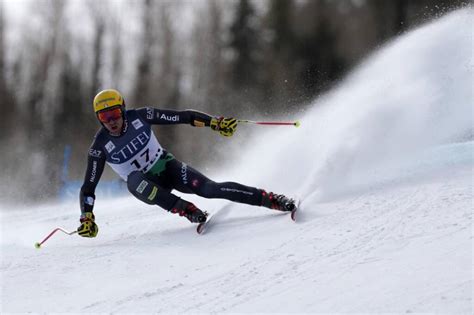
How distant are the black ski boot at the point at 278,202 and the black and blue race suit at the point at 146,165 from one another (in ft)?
0.59

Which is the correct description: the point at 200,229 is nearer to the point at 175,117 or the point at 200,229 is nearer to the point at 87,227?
the point at 87,227

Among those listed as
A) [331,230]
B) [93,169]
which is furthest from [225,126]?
[331,230]

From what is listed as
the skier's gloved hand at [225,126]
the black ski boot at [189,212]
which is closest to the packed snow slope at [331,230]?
the black ski boot at [189,212]

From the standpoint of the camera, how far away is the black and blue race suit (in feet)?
14.6

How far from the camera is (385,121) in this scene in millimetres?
5141

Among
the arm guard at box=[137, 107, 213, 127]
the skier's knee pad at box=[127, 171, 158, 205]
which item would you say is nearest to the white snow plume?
the arm guard at box=[137, 107, 213, 127]

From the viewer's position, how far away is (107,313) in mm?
2938

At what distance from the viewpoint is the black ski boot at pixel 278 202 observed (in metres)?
4.20

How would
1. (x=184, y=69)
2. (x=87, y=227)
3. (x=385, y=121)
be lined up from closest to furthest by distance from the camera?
(x=87, y=227)
(x=385, y=121)
(x=184, y=69)

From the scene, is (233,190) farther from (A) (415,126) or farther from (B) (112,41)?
(B) (112,41)

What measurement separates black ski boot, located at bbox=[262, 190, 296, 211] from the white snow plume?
398 millimetres

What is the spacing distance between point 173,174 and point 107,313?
1973 millimetres

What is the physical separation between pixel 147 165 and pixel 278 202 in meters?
1.26

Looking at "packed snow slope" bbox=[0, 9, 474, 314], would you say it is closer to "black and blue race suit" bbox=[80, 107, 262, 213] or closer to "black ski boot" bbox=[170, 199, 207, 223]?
"black ski boot" bbox=[170, 199, 207, 223]
